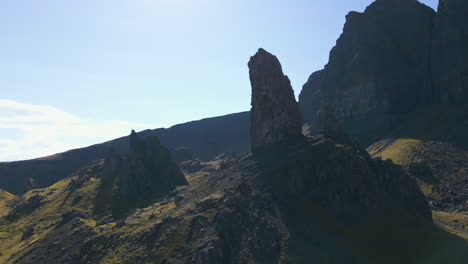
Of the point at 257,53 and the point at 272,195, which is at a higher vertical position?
the point at 257,53

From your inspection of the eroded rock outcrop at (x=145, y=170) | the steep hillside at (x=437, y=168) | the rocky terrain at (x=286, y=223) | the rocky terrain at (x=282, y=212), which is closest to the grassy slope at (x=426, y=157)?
the steep hillside at (x=437, y=168)

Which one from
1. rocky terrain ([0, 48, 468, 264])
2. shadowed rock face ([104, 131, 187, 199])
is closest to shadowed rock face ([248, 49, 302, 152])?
rocky terrain ([0, 48, 468, 264])

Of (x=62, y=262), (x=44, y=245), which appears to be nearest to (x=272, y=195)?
(x=62, y=262)

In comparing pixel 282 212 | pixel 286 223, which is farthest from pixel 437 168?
pixel 286 223

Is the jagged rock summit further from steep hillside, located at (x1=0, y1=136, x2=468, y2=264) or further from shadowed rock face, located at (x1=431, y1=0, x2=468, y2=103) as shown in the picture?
shadowed rock face, located at (x1=431, y1=0, x2=468, y2=103)

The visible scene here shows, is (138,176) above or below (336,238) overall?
above

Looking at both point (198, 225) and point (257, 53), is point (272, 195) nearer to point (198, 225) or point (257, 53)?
point (198, 225)

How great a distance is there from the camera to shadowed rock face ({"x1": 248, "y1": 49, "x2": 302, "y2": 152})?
113 meters

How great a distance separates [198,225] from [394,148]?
135 m

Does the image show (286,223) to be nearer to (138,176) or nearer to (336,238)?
(336,238)

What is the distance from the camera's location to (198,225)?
256ft

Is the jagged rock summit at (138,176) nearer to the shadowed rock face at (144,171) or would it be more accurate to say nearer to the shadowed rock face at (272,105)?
the shadowed rock face at (144,171)

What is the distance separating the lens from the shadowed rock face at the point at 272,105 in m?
113

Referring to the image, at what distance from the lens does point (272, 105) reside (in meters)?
115
